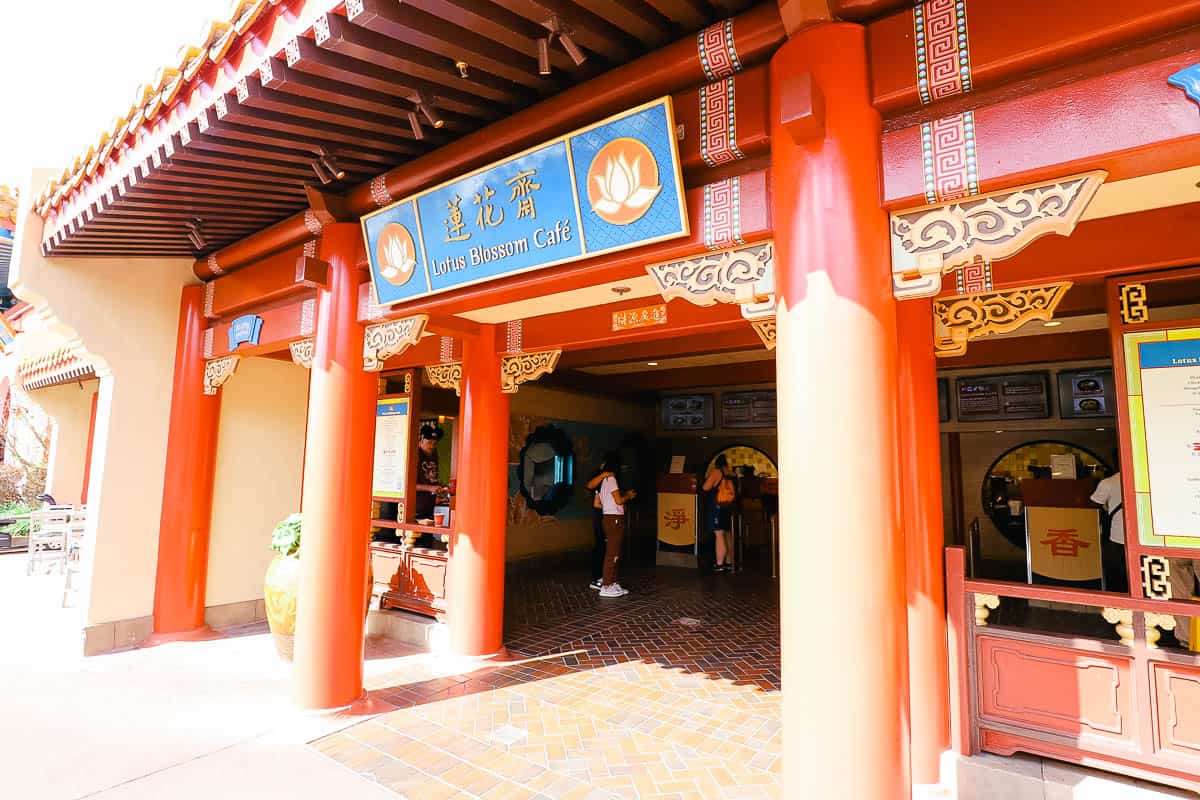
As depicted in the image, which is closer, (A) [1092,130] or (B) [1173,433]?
(A) [1092,130]

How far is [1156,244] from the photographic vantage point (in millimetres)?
2797

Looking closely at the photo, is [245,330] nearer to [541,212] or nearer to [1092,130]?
[541,212]

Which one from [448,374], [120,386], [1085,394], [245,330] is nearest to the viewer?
[245,330]

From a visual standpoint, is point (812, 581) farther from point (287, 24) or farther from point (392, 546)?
point (392, 546)

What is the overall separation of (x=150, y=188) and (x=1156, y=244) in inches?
228

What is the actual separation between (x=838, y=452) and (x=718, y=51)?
1.78m

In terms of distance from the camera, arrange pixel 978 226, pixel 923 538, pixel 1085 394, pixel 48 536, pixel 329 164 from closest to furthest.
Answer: pixel 978 226 → pixel 923 538 → pixel 329 164 → pixel 1085 394 → pixel 48 536

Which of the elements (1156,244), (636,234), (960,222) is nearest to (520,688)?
(636,234)

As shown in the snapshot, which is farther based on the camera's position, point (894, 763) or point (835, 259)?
point (835, 259)

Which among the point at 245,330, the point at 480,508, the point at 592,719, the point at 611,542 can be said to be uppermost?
the point at 245,330

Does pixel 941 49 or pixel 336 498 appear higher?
pixel 941 49

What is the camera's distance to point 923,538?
3256mm

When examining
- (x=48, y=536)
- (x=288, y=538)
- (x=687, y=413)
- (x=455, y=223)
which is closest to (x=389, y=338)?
(x=455, y=223)

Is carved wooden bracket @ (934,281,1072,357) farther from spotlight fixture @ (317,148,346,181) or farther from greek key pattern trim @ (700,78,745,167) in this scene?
spotlight fixture @ (317,148,346,181)
